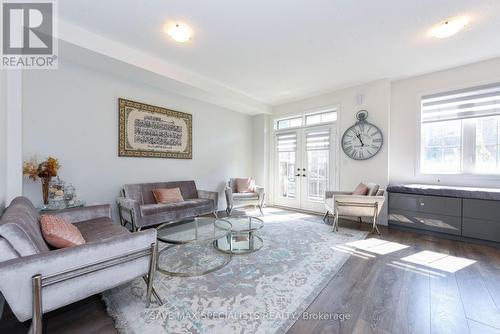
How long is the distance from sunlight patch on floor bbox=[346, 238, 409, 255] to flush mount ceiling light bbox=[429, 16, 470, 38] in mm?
2731

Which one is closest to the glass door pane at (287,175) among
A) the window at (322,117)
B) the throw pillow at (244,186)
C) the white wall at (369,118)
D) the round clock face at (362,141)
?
the window at (322,117)

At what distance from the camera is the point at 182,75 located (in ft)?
11.6

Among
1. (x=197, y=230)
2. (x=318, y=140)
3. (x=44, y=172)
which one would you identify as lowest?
(x=197, y=230)

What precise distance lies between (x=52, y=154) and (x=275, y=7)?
341 cm

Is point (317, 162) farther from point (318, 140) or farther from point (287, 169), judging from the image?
point (287, 169)

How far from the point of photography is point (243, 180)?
16.6ft

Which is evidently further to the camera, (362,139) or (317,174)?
(317,174)

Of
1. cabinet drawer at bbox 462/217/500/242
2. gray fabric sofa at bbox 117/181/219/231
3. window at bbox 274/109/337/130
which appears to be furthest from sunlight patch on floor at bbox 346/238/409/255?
window at bbox 274/109/337/130

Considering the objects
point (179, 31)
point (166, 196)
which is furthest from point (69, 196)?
point (179, 31)

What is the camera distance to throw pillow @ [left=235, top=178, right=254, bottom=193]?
4949mm

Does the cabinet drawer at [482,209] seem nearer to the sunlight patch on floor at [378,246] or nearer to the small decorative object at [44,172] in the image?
the sunlight patch on floor at [378,246]

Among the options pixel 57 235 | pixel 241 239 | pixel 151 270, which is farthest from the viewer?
pixel 241 239

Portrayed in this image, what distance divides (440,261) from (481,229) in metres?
1.13

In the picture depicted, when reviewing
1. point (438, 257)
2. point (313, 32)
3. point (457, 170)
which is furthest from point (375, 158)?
point (313, 32)
